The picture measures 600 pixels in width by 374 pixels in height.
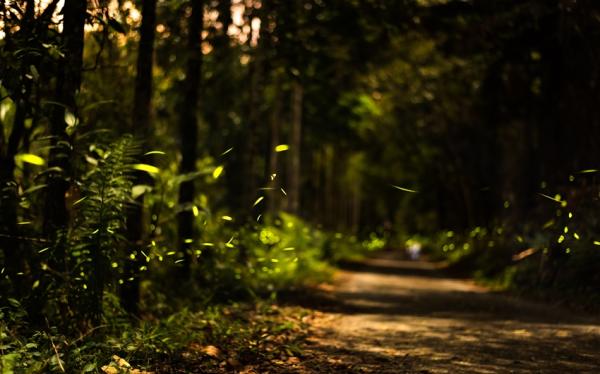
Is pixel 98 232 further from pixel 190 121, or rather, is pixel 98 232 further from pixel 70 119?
pixel 190 121

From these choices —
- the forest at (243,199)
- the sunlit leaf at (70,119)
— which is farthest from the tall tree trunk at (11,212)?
the sunlit leaf at (70,119)

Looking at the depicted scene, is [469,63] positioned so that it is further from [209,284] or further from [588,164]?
[209,284]

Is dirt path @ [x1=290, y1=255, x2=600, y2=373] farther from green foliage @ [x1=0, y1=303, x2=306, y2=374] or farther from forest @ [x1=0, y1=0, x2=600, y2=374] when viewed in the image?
green foliage @ [x1=0, y1=303, x2=306, y2=374]

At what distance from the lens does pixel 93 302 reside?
6992 millimetres

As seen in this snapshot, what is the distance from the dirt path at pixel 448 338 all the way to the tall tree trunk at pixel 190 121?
2694mm

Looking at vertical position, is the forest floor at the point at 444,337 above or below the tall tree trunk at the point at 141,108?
below

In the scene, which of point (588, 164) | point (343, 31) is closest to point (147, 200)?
point (343, 31)

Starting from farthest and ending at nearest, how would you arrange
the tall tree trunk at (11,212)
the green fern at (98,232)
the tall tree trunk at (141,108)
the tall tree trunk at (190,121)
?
the tall tree trunk at (190,121) < the tall tree trunk at (141,108) < the tall tree trunk at (11,212) < the green fern at (98,232)

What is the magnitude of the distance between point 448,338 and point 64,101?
17.7 ft

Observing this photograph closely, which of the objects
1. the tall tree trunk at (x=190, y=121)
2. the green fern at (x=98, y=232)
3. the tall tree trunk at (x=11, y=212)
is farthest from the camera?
the tall tree trunk at (x=190, y=121)

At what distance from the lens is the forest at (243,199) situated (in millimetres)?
6984

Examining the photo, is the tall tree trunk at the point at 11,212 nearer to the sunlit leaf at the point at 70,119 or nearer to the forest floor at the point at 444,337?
the sunlit leaf at the point at 70,119

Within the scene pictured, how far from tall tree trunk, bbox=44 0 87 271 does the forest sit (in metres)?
0.02

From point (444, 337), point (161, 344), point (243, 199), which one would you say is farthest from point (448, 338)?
point (243, 199)
